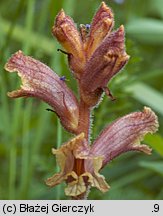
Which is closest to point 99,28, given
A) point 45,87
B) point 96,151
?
point 45,87

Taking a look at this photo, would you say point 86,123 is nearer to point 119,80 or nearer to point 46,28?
point 119,80

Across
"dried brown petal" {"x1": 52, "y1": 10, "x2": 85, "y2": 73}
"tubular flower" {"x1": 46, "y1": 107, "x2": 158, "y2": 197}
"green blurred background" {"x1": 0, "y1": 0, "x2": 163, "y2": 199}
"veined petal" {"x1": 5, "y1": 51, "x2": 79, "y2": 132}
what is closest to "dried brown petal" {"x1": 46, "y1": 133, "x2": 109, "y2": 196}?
"tubular flower" {"x1": 46, "y1": 107, "x2": 158, "y2": 197}

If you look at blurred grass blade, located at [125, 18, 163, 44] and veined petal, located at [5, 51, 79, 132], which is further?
blurred grass blade, located at [125, 18, 163, 44]

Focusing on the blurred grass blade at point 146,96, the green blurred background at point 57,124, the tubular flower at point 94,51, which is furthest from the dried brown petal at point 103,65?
the blurred grass blade at point 146,96

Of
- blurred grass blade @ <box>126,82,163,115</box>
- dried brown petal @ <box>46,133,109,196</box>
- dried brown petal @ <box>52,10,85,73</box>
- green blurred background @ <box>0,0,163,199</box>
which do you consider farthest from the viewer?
blurred grass blade @ <box>126,82,163,115</box>

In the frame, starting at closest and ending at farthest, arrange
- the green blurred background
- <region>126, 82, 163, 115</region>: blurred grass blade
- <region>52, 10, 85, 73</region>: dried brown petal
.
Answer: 1. <region>52, 10, 85, 73</region>: dried brown petal
2. the green blurred background
3. <region>126, 82, 163, 115</region>: blurred grass blade

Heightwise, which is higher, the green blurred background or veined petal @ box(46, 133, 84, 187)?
the green blurred background

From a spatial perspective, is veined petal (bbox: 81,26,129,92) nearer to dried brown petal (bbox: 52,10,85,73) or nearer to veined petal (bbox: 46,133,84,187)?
dried brown petal (bbox: 52,10,85,73)
